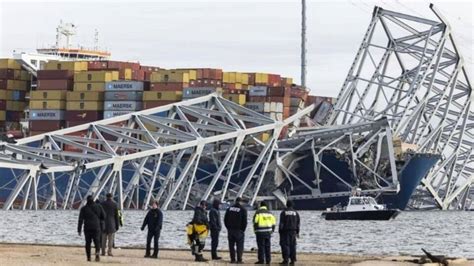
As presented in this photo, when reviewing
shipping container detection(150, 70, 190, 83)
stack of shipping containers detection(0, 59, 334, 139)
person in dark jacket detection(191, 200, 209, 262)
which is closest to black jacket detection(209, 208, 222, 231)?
person in dark jacket detection(191, 200, 209, 262)

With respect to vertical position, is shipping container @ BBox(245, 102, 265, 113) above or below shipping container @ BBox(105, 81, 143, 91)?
below

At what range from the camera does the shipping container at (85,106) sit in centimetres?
10269

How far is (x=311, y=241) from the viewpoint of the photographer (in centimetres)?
4288

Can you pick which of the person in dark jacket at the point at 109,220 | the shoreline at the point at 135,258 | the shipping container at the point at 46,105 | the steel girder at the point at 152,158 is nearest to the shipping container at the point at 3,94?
the shipping container at the point at 46,105

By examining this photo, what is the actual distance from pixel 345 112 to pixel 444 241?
130 feet

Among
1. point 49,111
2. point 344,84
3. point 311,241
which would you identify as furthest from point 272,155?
point 311,241

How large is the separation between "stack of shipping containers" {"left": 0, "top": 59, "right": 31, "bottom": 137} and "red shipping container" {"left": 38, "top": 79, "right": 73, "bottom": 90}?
19.5 ft

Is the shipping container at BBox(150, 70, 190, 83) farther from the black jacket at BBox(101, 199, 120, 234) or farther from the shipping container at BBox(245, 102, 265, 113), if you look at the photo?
the black jacket at BBox(101, 199, 120, 234)

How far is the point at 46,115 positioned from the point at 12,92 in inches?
391

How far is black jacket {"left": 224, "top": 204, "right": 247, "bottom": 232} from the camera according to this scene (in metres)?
24.6

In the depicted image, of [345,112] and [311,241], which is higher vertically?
[345,112]

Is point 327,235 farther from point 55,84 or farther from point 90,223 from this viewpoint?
point 55,84

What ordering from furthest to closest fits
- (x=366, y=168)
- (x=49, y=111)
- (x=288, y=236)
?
(x=49, y=111)
(x=366, y=168)
(x=288, y=236)

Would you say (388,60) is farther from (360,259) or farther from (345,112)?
(360,259)
